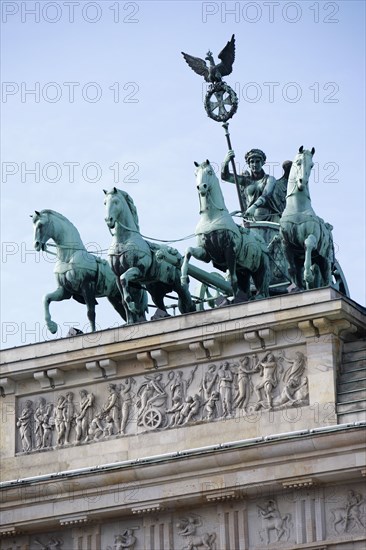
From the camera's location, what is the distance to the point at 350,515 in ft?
128

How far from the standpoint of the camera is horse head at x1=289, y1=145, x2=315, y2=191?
41.2 m

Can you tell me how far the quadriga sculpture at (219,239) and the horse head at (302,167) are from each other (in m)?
1.52

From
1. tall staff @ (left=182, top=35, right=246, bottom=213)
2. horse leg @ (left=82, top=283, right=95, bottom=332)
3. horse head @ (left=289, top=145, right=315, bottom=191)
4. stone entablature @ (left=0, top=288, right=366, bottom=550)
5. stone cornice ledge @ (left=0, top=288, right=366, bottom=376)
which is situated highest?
tall staff @ (left=182, top=35, right=246, bottom=213)

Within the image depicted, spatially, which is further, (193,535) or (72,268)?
(72,268)

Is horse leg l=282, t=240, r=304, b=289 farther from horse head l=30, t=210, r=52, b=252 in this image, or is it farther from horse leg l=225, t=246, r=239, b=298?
horse head l=30, t=210, r=52, b=252

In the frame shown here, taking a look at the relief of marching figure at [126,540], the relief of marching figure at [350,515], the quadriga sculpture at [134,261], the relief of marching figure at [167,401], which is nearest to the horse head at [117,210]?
the quadriga sculpture at [134,261]

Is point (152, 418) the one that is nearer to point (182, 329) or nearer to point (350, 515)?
point (182, 329)

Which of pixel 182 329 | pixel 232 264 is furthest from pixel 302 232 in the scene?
pixel 182 329

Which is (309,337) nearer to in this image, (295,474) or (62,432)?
(295,474)

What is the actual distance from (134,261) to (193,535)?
5.35 m

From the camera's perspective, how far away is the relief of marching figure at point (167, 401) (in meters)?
40.2

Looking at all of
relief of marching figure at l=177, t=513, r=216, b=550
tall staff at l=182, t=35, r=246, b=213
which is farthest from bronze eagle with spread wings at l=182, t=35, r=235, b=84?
relief of marching figure at l=177, t=513, r=216, b=550

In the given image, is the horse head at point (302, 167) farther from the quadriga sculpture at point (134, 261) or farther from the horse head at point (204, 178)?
the quadriga sculpture at point (134, 261)

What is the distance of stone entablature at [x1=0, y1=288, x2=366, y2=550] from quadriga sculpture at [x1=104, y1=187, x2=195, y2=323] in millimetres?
1179
